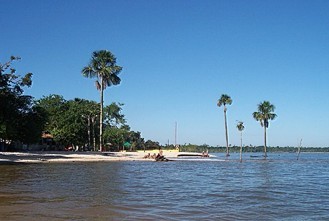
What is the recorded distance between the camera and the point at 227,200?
1373cm

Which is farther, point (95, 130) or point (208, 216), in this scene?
point (95, 130)

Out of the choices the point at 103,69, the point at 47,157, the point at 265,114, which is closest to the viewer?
the point at 47,157

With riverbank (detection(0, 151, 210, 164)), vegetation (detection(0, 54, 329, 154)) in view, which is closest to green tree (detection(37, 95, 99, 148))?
vegetation (detection(0, 54, 329, 154))

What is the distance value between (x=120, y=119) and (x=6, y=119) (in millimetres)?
59754

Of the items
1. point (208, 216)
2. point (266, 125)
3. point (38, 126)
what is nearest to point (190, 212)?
point (208, 216)

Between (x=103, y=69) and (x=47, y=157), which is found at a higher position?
(x=103, y=69)

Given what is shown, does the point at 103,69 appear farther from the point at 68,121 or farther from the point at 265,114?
the point at 265,114

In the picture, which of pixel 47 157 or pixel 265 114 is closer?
pixel 47 157

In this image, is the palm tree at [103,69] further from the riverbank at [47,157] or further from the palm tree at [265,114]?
the palm tree at [265,114]

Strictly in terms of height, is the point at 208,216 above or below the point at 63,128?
below

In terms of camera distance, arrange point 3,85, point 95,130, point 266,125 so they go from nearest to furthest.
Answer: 1. point 3,85
2. point 95,130
3. point 266,125

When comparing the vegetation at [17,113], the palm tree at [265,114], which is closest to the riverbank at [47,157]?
the vegetation at [17,113]

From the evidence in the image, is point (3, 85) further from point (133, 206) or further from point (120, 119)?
point (120, 119)

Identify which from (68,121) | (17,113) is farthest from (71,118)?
(17,113)
